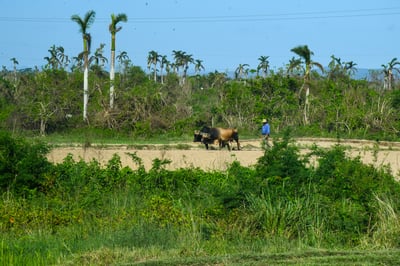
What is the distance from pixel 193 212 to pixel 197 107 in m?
28.0

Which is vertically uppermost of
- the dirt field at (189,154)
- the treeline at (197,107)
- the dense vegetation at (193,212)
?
the treeline at (197,107)

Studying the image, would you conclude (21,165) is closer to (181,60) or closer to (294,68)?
(294,68)

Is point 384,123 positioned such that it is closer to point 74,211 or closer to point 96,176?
point 96,176

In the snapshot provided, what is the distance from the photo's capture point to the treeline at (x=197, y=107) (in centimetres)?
3475

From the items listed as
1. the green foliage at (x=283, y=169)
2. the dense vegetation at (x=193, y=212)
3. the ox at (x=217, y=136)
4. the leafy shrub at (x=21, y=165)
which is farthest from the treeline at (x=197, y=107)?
the green foliage at (x=283, y=169)

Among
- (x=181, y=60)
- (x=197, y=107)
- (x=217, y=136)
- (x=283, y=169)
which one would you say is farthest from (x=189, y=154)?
(x=181, y=60)

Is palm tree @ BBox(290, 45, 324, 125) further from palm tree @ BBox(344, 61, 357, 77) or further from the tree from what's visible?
the tree

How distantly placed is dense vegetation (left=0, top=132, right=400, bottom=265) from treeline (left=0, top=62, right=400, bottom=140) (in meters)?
21.0

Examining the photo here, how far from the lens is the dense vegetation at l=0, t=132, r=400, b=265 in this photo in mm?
7922

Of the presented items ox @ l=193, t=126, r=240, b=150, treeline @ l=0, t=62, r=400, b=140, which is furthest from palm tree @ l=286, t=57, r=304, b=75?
ox @ l=193, t=126, r=240, b=150

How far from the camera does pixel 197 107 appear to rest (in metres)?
38.2

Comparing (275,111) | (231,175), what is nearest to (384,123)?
(275,111)

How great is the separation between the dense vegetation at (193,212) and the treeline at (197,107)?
21.0 m

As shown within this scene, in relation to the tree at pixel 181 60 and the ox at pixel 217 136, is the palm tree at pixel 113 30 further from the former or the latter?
the tree at pixel 181 60
